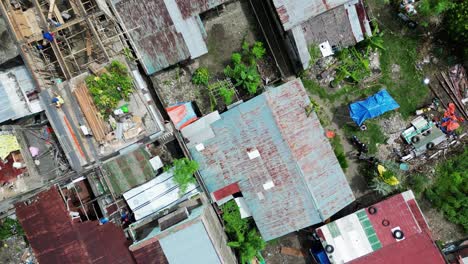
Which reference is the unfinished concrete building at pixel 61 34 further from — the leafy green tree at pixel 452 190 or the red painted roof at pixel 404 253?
the leafy green tree at pixel 452 190

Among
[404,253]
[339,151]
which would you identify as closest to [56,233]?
[339,151]

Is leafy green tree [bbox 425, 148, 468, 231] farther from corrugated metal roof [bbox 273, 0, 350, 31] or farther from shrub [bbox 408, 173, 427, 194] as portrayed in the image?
corrugated metal roof [bbox 273, 0, 350, 31]

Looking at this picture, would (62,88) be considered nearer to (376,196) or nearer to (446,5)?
(376,196)

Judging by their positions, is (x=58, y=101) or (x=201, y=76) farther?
(x=201, y=76)

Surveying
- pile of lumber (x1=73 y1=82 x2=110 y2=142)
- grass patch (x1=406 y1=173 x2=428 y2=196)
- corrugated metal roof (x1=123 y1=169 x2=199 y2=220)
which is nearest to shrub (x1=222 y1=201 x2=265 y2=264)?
corrugated metal roof (x1=123 y1=169 x2=199 y2=220)

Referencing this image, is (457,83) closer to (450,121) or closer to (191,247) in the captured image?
(450,121)

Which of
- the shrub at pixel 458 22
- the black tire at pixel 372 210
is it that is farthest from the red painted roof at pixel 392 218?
the shrub at pixel 458 22
